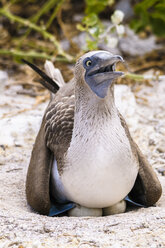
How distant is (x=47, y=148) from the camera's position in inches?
117

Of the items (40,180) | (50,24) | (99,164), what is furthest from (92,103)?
(50,24)

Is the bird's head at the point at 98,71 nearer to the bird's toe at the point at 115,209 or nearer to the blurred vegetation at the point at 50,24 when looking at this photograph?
the bird's toe at the point at 115,209

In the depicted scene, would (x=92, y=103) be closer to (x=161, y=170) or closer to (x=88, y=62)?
(x=88, y=62)

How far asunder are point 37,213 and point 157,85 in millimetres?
2452

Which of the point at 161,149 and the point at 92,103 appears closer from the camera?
the point at 92,103

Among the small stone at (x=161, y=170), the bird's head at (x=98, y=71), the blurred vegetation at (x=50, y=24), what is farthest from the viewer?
the blurred vegetation at (x=50, y=24)

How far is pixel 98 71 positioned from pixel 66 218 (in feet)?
2.82

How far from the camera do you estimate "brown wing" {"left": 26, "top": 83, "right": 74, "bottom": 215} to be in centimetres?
274

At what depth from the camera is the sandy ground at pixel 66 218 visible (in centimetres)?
223

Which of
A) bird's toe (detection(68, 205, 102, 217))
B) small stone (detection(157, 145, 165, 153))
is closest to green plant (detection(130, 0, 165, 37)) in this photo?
small stone (detection(157, 145, 165, 153))

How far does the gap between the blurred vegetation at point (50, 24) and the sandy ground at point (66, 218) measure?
0.69m

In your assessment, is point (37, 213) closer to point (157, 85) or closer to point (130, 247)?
point (130, 247)

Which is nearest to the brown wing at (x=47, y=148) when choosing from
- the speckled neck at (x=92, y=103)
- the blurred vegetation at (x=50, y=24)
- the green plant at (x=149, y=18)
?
the speckled neck at (x=92, y=103)

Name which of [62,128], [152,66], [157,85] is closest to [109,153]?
[62,128]
